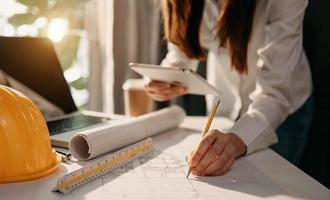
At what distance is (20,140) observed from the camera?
0.67 meters

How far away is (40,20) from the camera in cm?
148

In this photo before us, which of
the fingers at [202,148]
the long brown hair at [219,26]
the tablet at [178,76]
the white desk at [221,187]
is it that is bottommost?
the white desk at [221,187]

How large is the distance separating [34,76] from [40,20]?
1.56 feet

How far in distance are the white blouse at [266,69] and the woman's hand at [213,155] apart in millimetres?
92

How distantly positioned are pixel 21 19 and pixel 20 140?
883mm

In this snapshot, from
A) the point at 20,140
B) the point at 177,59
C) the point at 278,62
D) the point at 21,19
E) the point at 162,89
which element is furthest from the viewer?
the point at 21,19

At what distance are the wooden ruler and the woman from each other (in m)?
0.15

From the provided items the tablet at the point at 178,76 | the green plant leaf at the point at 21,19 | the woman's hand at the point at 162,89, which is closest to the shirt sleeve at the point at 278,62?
the tablet at the point at 178,76

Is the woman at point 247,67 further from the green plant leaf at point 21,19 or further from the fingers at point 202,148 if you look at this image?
the green plant leaf at point 21,19

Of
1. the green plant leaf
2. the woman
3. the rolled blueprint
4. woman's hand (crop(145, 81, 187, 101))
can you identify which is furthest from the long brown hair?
the green plant leaf

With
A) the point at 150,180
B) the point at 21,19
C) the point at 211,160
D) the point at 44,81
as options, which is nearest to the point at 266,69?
the point at 211,160

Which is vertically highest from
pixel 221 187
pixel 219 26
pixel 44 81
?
pixel 219 26

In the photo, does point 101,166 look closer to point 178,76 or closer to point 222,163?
point 222,163

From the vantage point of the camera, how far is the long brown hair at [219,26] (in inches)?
42.6
